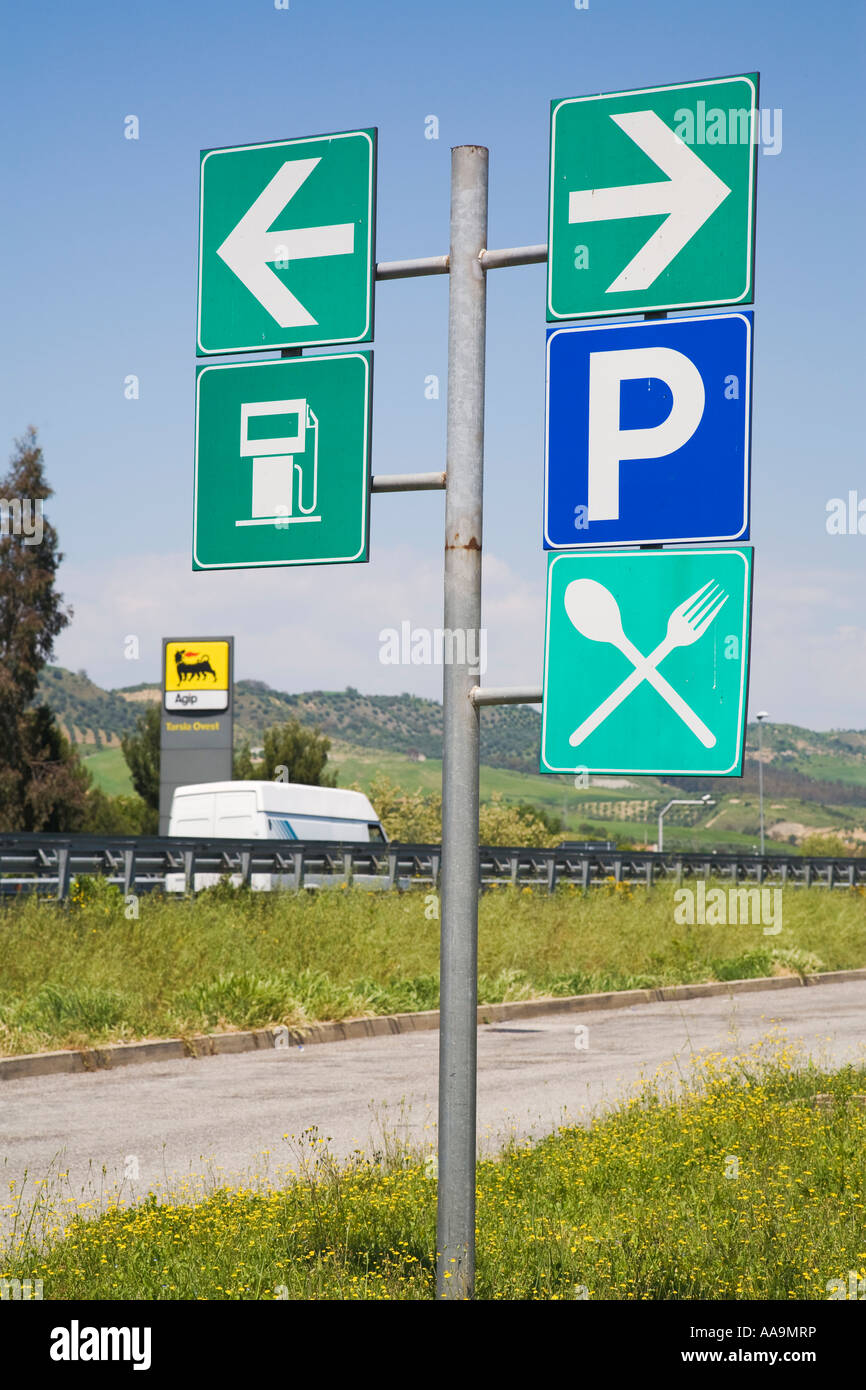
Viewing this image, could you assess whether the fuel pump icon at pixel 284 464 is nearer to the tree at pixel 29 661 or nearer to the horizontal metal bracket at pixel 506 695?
the horizontal metal bracket at pixel 506 695

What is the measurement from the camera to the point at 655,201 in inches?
193

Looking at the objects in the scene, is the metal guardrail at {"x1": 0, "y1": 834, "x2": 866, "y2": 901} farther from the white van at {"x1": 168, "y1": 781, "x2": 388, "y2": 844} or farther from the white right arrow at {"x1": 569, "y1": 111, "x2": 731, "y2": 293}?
the white right arrow at {"x1": 569, "y1": 111, "x2": 731, "y2": 293}

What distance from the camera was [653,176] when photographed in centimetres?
493

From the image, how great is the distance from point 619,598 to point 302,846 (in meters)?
19.8

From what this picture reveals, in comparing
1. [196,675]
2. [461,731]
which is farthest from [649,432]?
[196,675]

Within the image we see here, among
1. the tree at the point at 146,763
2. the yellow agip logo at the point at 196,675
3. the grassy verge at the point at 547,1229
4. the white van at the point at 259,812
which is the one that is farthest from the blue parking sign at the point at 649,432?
the tree at the point at 146,763

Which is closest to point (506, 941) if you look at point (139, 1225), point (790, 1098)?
point (790, 1098)

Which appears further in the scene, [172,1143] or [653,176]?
[172,1143]

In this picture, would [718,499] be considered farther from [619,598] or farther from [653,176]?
[653,176]

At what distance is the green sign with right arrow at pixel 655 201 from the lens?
4809mm

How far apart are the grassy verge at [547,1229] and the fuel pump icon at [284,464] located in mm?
2753

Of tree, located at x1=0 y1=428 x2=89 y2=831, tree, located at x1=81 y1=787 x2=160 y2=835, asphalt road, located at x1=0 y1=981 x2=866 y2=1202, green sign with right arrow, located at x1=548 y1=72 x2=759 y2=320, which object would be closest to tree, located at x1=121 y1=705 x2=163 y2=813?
tree, located at x1=81 y1=787 x2=160 y2=835

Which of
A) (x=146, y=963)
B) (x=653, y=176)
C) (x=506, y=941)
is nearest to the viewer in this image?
(x=653, y=176)
